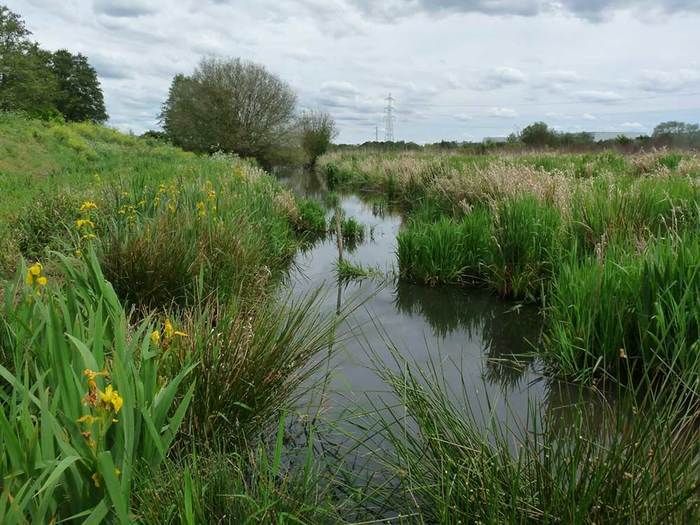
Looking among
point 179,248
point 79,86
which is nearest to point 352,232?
point 179,248

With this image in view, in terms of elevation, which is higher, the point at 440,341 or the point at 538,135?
the point at 538,135

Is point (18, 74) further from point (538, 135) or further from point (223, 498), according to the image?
point (223, 498)

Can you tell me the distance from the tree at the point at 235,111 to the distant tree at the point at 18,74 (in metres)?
8.53

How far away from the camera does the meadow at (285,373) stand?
168 cm

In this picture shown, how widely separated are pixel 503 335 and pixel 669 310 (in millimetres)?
1904

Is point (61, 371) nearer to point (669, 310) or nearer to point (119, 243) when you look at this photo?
point (119, 243)

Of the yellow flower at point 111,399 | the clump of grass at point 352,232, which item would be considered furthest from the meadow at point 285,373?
the clump of grass at point 352,232

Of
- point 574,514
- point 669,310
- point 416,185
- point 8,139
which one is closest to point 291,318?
point 574,514

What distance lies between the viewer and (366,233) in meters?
11.3

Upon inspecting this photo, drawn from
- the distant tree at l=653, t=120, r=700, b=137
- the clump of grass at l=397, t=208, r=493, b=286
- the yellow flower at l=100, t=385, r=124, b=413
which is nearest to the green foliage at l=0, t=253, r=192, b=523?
the yellow flower at l=100, t=385, r=124, b=413

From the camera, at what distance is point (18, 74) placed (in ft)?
105

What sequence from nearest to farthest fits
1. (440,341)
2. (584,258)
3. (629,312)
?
(629,312), (440,341), (584,258)

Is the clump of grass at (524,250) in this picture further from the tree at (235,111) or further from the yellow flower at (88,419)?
the tree at (235,111)

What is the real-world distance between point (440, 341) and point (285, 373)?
2.32 m
